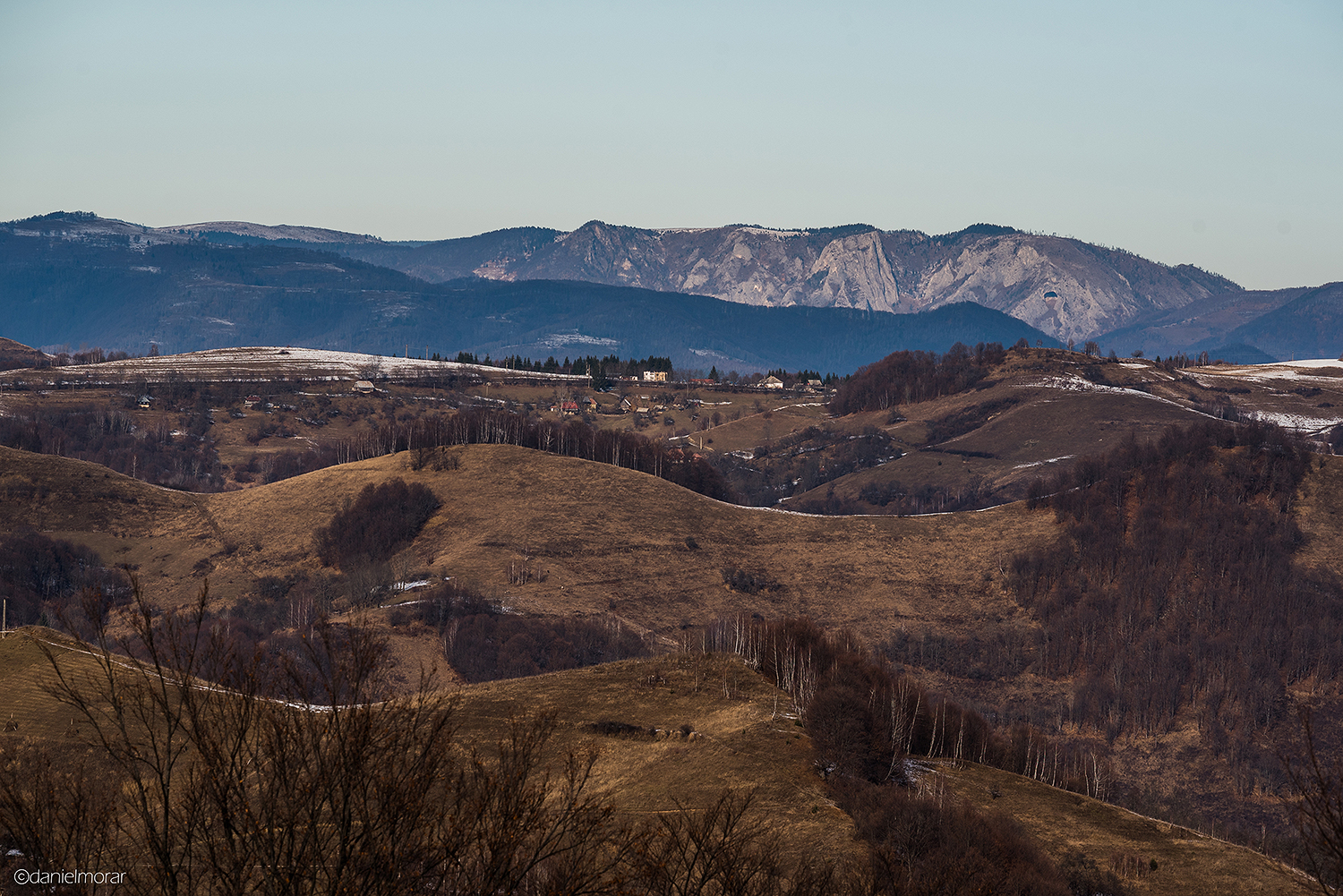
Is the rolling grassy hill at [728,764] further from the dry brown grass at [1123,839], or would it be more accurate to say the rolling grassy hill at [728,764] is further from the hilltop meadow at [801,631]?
the hilltop meadow at [801,631]

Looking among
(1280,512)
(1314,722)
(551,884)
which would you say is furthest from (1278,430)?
(551,884)

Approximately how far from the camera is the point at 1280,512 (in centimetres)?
15888

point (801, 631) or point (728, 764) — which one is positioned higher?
point (728, 764)

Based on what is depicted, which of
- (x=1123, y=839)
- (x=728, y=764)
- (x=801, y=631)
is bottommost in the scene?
(x=801, y=631)

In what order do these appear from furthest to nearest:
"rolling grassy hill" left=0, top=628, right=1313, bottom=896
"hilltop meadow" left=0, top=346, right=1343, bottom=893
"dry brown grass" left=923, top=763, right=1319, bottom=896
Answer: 1. "hilltop meadow" left=0, top=346, right=1343, bottom=893
2. "rolling grassy hill" left=0, top=628, right=1313, bottom=896
3. "dry brown grass" left=923, top=763, right=1319, bottom=896

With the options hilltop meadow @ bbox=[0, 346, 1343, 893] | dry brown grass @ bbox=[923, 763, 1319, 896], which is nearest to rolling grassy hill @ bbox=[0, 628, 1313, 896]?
dry brown grass @ bbox=[923, 763, 1319, 896]

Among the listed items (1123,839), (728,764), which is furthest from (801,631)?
(1123,839)

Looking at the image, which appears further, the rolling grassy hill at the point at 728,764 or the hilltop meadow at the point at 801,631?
the hilltop meadow at the point at 801,631

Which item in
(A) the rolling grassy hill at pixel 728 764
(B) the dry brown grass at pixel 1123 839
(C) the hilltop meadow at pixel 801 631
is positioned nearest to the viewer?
(B) the dry brown grass at pixel 1123 839

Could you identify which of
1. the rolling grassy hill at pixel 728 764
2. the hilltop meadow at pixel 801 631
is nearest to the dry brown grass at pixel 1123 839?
the rolling grassy hill at pixel 728 764

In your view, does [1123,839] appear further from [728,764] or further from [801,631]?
[801,631]

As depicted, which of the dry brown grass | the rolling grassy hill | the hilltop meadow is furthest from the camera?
the hilltop meadow

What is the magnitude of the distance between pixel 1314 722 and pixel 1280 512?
44.9 meters

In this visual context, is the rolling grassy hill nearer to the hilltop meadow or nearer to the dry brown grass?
the dry brown grass
